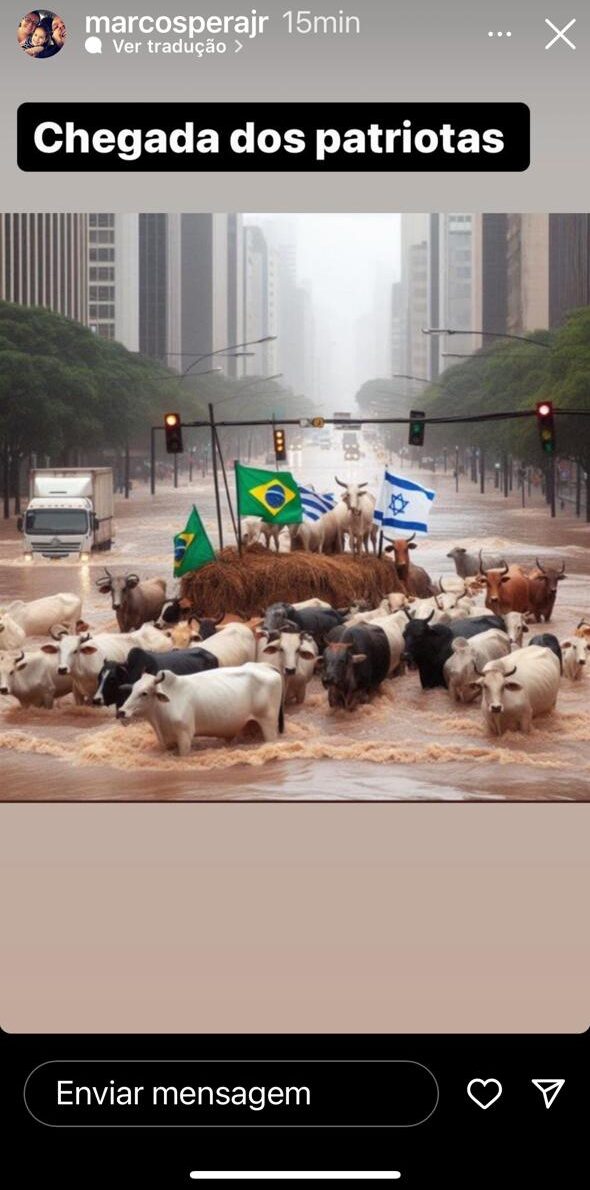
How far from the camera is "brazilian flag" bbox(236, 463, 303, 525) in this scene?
41.9 m

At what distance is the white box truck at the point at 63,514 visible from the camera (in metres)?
61.2

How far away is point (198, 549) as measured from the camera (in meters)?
40.1

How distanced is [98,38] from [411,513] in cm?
3242

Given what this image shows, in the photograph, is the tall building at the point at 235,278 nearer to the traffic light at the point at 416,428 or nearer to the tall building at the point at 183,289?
the tall building at the point at 183,289

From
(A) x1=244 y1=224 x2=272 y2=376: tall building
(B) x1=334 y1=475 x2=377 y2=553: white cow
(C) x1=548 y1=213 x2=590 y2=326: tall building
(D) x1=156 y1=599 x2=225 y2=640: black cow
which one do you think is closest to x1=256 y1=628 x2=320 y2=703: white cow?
(D) x1=156 y1=599 x2=225 y2=640: black cow

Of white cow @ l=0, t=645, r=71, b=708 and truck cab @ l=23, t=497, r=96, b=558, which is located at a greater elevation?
truck cab @ l=23, t=497, r=96, b=558

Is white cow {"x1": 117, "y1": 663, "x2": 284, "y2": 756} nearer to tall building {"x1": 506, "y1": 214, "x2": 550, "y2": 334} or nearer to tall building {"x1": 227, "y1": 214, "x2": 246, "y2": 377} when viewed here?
tall building {"x1": 506, "y1": 214, "x2": 550, "y2": 334}

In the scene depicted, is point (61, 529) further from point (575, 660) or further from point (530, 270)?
point (530, 270)

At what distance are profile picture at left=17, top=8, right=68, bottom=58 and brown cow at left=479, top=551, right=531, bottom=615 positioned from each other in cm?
3325

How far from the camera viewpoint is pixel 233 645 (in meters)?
32.1

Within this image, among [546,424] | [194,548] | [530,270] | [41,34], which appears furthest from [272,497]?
[530,270]
